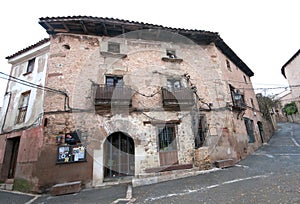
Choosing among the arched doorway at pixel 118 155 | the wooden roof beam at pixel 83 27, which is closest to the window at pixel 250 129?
the arched doorway at pixel 118 155

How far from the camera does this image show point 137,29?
9.04m

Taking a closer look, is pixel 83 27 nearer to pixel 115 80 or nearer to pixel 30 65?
pixel 115 80

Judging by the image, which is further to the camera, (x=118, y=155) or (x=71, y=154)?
(x=118, y=155)

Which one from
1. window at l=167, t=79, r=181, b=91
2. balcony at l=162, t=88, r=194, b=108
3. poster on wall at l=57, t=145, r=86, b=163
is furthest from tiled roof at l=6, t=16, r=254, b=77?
poster on wall at l=57, t=145, r=86, b=163

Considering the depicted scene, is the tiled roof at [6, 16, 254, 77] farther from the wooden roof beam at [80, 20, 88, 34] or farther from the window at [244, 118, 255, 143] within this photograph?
the window at [244, 118, 255, 143]

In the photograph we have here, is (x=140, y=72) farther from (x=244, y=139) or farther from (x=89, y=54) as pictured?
(x=244, y=139)

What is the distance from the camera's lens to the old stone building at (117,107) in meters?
6.57

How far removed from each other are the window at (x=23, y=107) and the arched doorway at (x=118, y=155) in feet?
16.0

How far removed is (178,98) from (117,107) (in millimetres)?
3134

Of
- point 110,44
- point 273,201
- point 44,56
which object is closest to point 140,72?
point 110,44

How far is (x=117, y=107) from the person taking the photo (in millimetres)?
7504

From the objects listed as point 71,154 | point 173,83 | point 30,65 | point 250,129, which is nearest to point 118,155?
point 71,154

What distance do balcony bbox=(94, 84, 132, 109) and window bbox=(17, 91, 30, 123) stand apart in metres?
4.34

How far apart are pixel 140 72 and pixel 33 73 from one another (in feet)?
20.1
